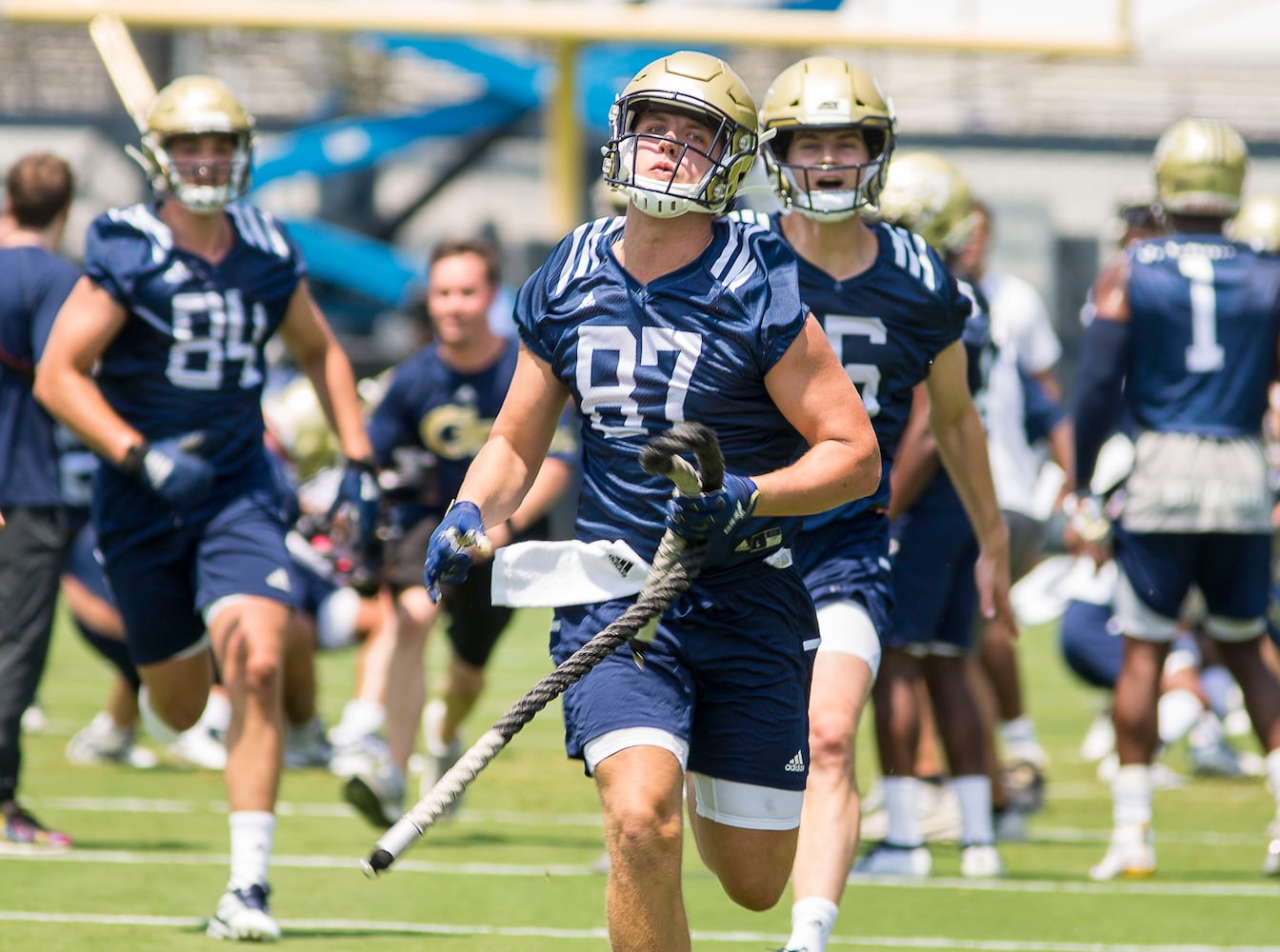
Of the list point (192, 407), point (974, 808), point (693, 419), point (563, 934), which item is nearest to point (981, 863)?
point (974, 808)

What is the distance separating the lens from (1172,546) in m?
6.79

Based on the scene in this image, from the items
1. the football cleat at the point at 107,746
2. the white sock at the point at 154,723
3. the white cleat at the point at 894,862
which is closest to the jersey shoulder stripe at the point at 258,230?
the white sock at the point at 154,723

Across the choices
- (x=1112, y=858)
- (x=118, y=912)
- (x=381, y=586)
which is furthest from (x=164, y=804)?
(x=1112, y=858)

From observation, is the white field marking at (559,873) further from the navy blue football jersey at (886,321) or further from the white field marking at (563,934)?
the navy blue football jersey at (886,321)

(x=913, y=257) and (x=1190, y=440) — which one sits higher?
(x=913, y=257)

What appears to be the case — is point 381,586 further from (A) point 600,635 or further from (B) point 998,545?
(A) point 600,635

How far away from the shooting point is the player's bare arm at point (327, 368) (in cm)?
616

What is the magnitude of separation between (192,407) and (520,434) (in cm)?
191

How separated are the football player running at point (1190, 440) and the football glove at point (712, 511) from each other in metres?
3.27

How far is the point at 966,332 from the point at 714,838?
269 centimetres

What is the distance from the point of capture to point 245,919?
538 centimetres

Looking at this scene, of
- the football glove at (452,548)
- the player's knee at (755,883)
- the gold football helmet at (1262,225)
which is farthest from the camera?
the gold football helmet at (1262,225)

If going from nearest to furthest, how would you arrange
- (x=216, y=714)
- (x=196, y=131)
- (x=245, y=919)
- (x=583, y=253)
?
(x=583, y=253) < (x=245, y=919) < (x=196, y=131) < (x=216, y=714)

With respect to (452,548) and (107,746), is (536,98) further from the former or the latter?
(452,548)
